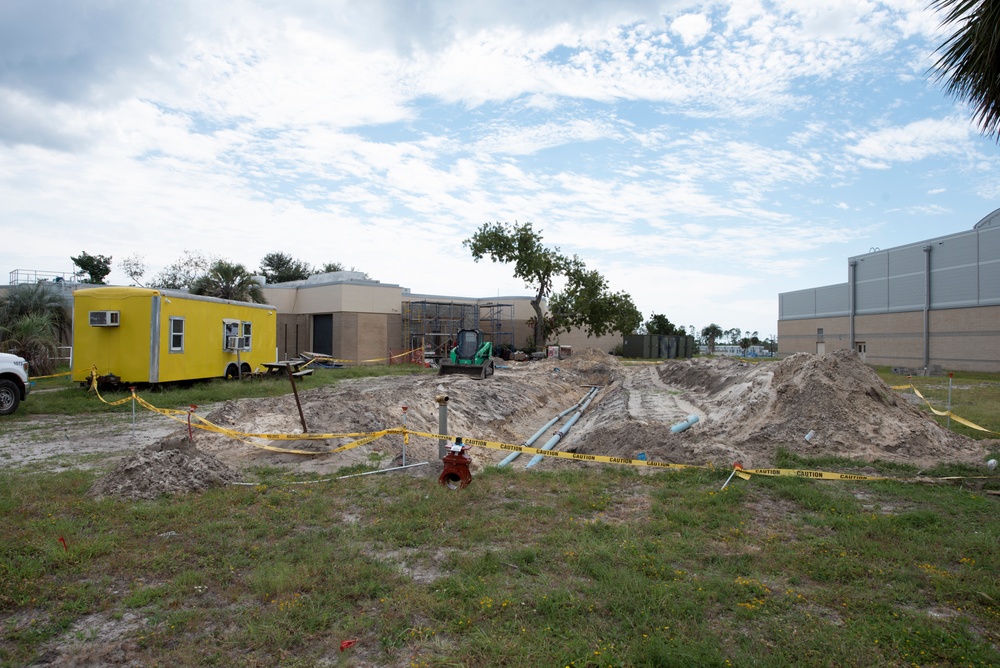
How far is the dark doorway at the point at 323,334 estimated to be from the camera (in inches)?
1438

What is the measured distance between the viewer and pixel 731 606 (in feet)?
15.0

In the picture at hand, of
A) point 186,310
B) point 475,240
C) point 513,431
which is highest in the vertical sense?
point 475,240

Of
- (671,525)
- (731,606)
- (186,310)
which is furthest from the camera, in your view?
(186,310)

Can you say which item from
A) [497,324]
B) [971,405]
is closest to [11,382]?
[971,405]

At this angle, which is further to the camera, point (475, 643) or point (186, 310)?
point (186, 310)

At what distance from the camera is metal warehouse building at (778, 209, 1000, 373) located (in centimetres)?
3978

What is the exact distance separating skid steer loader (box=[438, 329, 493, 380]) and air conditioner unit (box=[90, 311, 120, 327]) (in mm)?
11868

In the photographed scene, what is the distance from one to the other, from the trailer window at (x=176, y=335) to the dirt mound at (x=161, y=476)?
444 inches

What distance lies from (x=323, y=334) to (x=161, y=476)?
99.1 ft

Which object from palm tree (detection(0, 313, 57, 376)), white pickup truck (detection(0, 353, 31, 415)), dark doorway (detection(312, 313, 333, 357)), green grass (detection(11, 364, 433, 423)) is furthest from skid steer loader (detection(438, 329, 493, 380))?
palm tree (detection(0, 313, 57, 376))

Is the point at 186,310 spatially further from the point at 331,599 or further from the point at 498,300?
the point at 498,300

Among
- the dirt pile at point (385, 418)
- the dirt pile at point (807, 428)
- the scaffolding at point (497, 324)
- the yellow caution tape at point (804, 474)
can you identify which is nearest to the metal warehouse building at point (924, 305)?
the scaffolding at point (497, 324)

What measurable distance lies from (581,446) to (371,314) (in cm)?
2654

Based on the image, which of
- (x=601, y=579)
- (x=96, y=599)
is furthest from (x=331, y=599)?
(x=601, y=579)
